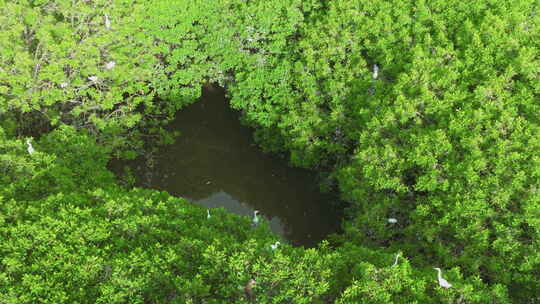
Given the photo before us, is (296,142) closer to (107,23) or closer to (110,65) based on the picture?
(110,65)

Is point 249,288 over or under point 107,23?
under

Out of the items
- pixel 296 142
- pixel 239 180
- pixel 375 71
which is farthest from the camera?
pixel 239 180

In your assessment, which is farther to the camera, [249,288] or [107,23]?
[107,23]

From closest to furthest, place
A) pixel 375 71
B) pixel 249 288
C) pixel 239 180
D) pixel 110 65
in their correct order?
pixel 249 288, pixel 375 71, pixel 110 65, pixel 239 180

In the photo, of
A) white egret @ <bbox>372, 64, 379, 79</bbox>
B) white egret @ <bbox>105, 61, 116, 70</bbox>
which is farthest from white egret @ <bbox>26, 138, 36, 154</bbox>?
white egret @ <bbox>372, 64, 379, 79</bbox>

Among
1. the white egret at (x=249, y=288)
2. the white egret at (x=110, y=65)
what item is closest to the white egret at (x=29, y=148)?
the white egret at (x=110, y=65)

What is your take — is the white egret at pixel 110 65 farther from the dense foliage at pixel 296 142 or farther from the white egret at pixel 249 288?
the white egret at pixel 249 288

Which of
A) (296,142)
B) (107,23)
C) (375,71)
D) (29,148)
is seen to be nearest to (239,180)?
(296,142)
